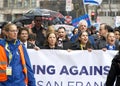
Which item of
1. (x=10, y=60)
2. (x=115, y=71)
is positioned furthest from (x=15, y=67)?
(x=115, y=71)

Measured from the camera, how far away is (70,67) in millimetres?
10039

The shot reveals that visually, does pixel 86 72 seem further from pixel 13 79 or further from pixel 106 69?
pixel 13 79

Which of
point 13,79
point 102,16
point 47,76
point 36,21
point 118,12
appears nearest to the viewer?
point 13,79

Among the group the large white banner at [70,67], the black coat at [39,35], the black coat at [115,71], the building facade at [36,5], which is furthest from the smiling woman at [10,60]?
the building facade at [36,5]

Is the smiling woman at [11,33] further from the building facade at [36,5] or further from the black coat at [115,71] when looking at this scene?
the building facade at [36,5]

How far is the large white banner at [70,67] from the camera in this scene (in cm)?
992

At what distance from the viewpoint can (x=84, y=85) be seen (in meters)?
9.95

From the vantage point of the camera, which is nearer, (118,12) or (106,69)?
(106,69)

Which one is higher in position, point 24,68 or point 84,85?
point 24,68

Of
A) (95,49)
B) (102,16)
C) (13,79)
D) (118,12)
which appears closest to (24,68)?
(13,79)

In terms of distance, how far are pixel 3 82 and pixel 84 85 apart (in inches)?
109

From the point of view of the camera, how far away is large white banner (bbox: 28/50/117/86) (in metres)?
9.92

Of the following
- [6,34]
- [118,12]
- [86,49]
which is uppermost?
[6,34]

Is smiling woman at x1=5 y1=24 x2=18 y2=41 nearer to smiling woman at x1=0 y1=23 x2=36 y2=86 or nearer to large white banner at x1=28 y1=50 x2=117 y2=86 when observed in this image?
smiling woman at x1=0 y1=23 x2=36 y2=86
